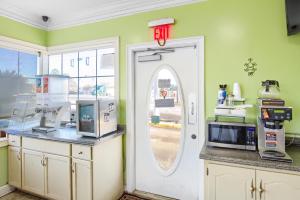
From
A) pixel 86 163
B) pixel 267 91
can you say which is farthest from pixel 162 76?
pixel 86 163

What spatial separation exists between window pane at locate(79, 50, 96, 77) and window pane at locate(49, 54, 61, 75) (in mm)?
457

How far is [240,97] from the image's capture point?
1.97m

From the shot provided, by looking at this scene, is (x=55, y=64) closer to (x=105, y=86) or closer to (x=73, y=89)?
(x=73, y=89)

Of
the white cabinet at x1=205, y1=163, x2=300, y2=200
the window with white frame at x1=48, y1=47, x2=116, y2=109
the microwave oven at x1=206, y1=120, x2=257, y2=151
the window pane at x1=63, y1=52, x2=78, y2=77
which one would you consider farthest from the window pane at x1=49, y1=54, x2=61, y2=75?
the white cabinet at x1=205, y1=163, x2=300, y2=200

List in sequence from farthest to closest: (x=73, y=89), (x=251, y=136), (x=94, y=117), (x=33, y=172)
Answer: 1. (x=73, y=89)
2. (x=33, y=172)
3. (x=94, y=117)
4. (x=251, y=136)

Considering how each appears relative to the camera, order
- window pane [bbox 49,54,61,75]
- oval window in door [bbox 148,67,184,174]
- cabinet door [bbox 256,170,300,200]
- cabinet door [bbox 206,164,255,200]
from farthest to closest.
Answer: window pane [bbox 49,54,61,75]
oval window in door [bbox 148,67,184,174]
cabinet door [bbox 206,164,255,200]
cabinet door [bbox 256,170,300,200]

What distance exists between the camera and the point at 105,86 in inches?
110

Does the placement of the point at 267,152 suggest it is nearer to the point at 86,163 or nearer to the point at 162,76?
the point at 162,76

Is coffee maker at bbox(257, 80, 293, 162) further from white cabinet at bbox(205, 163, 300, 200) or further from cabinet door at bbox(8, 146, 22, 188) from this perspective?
cabinet door at bbox(8, 146, 22, 188)

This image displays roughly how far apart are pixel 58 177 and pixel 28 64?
1.89 meters

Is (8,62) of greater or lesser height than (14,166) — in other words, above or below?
above

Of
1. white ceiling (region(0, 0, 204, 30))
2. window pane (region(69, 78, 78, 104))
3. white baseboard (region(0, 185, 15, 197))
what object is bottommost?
white baseboard (region(0, 185, 15, 197))

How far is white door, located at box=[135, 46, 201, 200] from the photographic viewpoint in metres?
2.31

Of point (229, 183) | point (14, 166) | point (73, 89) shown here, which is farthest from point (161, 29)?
point (14, 166)
